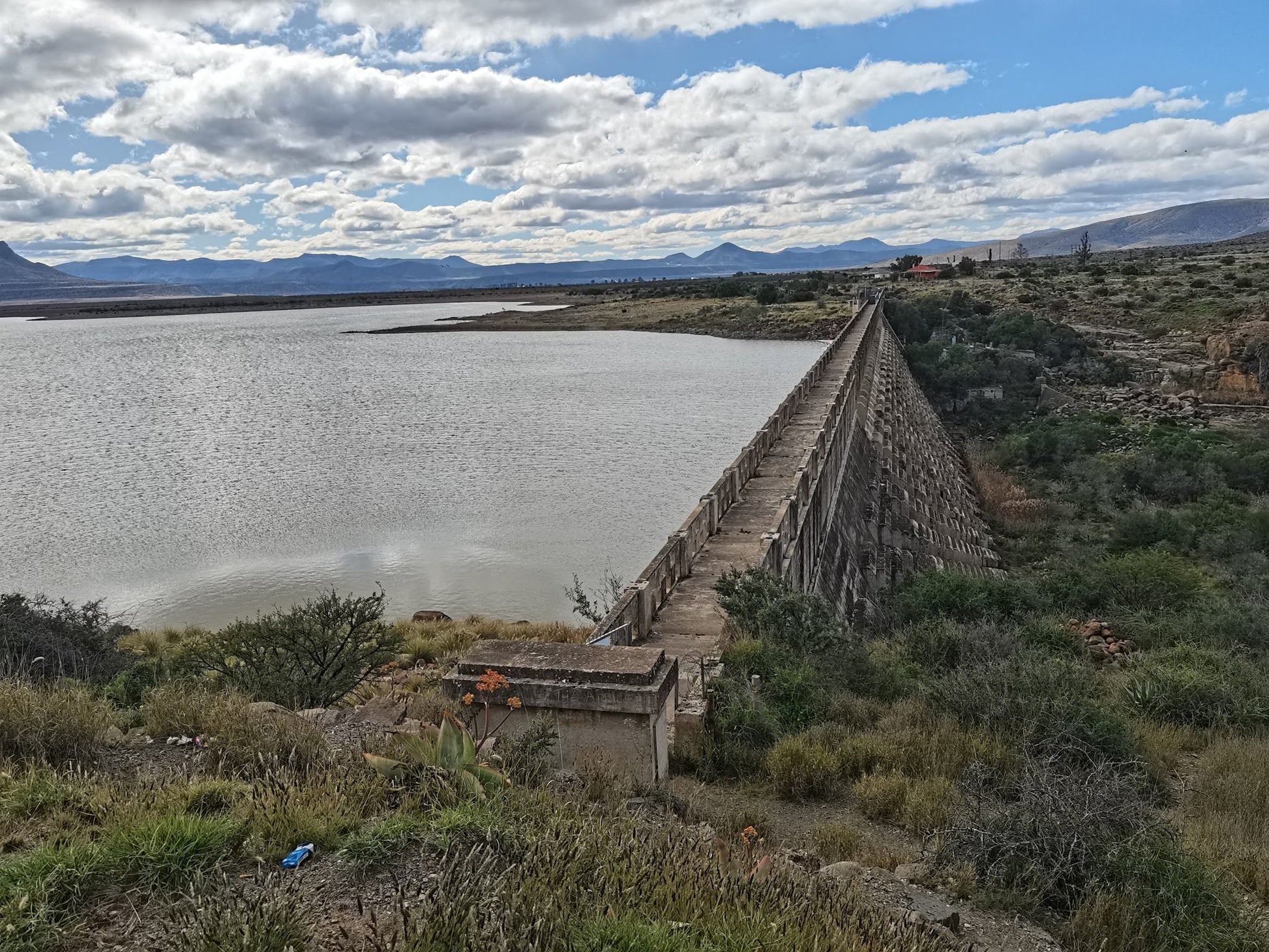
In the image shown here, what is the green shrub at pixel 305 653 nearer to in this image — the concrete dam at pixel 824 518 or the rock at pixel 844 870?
the concrete dam at pixel 824 518

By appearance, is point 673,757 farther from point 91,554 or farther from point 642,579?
point 91,554

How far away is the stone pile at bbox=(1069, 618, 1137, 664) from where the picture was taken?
13711 millimetres

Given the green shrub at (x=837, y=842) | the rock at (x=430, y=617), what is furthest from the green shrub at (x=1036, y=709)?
the rock at (x=430, y=617)

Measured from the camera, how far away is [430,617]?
57.9ft

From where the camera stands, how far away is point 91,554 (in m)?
23.0

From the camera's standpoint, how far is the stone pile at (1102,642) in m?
13.7

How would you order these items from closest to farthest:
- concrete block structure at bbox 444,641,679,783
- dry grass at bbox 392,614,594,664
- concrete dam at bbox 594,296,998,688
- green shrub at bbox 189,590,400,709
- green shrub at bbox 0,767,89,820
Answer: green shrub at bbox 0,767,89,820 → concrete block structure at bbox 444,641,679,783 → green shrub at bbox 189,590,400,709 → concrete dam at bbox 594,296,998,688 → dry grass at bbox 392,614,594,664

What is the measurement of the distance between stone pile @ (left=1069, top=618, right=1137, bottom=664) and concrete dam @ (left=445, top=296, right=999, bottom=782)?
386 cm

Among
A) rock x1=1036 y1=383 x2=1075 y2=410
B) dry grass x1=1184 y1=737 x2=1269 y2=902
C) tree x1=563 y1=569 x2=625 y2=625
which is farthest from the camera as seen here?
rock x1=1036 y1=383 x2=1075 y2=410

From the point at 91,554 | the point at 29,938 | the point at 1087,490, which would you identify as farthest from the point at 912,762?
the point at 1087,490

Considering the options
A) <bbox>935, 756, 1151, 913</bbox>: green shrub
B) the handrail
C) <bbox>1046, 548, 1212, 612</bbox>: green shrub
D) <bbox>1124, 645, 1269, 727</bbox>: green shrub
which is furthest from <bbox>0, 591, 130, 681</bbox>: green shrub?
<bbox>1046, 548, 1212, 612</bbox>: green shrub

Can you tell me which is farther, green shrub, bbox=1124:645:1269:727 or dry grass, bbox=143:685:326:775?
green shrub, bbox=1124:645:1269:727

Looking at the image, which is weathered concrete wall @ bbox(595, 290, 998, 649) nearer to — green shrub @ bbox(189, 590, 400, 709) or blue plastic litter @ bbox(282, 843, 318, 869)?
green shrub @ bbox(189, 590, 400, 709)

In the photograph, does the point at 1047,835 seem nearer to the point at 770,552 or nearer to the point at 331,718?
the point at 331,718
